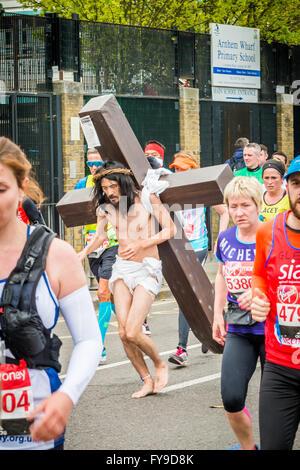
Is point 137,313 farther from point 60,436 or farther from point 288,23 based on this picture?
point 288,23

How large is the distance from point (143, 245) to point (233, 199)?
1394mm

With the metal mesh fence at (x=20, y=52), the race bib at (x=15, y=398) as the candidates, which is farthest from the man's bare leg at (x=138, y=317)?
the metal mesh fence at (x=20, y=52)

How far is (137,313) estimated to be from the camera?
623cm

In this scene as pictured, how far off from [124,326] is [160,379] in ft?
1.96

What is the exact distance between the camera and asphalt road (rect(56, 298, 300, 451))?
17.0 ft

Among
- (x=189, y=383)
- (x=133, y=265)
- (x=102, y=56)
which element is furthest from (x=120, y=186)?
(x=102, y=56)

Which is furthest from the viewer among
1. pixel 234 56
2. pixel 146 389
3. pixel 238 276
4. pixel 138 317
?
pixel 234 56

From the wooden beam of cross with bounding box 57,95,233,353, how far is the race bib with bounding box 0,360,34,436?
10.2 ft

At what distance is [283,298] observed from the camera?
11.7 feet

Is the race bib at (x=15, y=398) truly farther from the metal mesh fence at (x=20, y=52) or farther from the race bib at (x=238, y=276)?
the metal mesh fence at (x=20, y=52)

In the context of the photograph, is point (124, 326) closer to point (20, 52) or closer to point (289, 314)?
point (289, 314)

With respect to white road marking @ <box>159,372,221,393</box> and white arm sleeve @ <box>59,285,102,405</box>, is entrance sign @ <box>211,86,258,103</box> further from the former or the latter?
white arm sleeve @ <box>59,285,102,405</box>

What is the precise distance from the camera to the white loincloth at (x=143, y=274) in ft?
20.6
